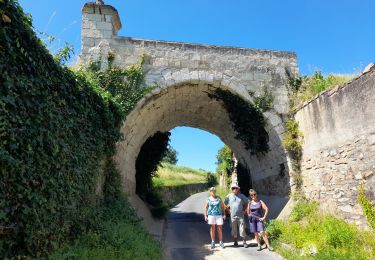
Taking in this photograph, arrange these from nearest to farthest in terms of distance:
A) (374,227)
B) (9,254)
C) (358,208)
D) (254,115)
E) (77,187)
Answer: (9,254), (77,187), (374,227), (358,208), (254,115)

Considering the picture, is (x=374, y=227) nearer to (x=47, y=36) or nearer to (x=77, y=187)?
(x=77, y=187)

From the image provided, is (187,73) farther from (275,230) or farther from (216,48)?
(275,230)

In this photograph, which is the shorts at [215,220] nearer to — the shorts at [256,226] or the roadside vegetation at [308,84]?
the shorts at [256,226]

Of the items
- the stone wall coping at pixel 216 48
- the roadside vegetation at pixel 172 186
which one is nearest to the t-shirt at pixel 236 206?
the stone wall coping at pixel 216 48

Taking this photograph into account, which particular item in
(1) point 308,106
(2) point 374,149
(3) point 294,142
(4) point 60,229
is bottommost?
(4) point 60,229

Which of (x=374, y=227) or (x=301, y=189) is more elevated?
(x=301, y=189)

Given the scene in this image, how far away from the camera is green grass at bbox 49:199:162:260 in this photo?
481 cm

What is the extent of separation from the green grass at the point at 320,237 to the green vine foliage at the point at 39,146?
3973mm

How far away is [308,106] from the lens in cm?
Answer: 849

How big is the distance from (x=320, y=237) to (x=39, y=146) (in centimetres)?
523

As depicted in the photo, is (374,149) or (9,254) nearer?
(9,254)

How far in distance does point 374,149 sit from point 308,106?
245 cm

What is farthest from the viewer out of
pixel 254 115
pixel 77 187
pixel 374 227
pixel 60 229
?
pixel 254 115

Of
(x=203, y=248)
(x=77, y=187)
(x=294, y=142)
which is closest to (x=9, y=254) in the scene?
(x=77, y=187)
